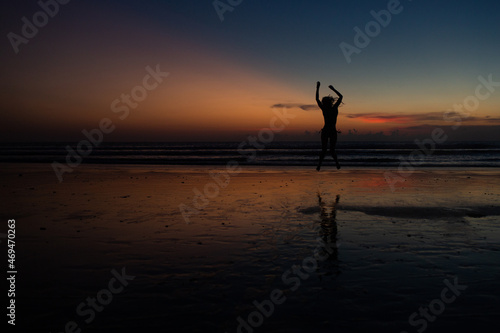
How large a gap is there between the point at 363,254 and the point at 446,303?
158cm

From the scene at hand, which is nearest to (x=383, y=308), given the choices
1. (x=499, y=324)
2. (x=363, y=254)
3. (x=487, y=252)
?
(x=499, y=324)

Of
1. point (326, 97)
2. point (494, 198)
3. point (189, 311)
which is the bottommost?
point (189, 311)

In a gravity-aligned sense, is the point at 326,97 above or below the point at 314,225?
above

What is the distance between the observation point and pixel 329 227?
7.05 meters

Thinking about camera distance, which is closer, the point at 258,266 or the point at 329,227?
the point at 258,266

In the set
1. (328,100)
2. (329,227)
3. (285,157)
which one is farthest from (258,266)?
(285,157)

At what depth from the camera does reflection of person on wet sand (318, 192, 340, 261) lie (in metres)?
5.70

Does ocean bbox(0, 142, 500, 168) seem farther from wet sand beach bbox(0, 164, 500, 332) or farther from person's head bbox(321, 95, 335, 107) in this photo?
wet sand beach bbox(0, 164, 500, 332)

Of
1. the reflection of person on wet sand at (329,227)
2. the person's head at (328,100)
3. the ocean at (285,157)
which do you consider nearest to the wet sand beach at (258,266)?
the reflection of person on wet sand at (329,227)

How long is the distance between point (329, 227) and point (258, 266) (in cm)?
261

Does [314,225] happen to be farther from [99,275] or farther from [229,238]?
[99,275]

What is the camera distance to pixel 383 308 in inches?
144

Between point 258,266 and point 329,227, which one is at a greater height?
point 329,227

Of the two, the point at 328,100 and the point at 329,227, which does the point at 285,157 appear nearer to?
the point at 328,100
